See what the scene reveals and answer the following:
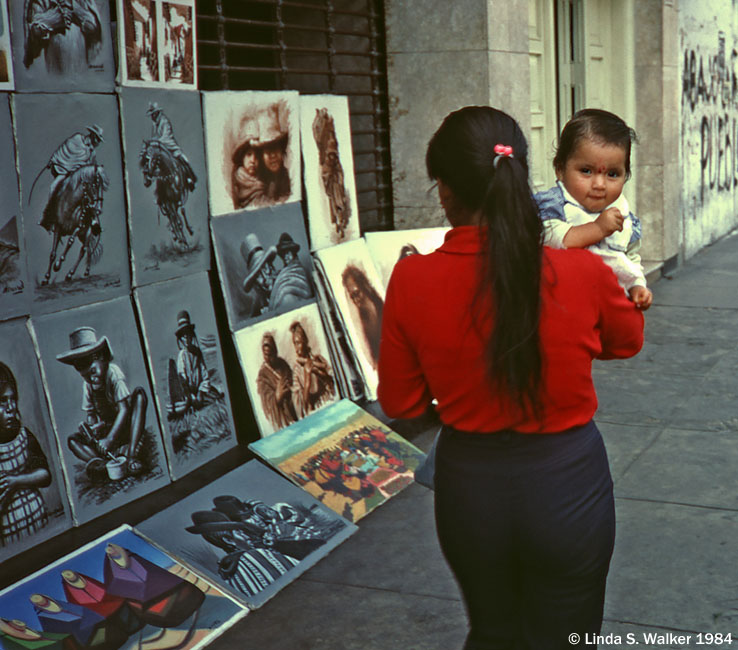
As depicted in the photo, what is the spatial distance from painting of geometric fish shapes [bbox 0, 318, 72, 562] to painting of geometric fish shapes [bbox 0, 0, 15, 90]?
776 millimetres

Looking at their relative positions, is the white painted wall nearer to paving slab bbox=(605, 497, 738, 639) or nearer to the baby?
paving slab bbox=(605, 497, 738, 639)

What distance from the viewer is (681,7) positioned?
1058 centimetres

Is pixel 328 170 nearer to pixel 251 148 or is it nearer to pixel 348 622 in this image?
pixel 251 148

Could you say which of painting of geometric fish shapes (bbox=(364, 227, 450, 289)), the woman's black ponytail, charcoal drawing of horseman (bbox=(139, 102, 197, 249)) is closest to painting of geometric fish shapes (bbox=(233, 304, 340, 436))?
charcoal drawing of horseman (bbox=(139, 102, 197, 249))

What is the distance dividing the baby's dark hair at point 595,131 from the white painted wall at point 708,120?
28.2ft

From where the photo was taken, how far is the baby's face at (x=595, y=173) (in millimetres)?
2676

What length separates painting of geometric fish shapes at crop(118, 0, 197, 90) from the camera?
388 cm

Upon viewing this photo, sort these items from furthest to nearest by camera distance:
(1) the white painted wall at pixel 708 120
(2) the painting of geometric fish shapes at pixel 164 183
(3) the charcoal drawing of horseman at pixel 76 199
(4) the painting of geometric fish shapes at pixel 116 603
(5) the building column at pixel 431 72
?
1. (1) the white painted wall at pixel 708 120
2. (5) the building column at pixel 431 72
3. (2) the painting of geometric fish shapes at pixel 164 183
4. (3) the charcoal drawing of horseman at pixel 76 199
5. (4) the painting of geometric fish shapes at pixel 116 603

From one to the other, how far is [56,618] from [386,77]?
415cm

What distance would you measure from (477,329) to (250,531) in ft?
7.35

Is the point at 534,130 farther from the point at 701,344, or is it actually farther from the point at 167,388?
the point at 167,388

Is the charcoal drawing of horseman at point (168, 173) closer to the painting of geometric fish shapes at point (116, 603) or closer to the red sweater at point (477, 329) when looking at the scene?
the painting of geometric fish shapes at point (116, 603)

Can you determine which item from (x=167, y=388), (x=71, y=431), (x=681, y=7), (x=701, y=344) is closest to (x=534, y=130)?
(x=701, y=344)


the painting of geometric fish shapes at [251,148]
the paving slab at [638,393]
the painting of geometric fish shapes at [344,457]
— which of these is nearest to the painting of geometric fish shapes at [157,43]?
the painting of geometric fish shapes at [251,148]
